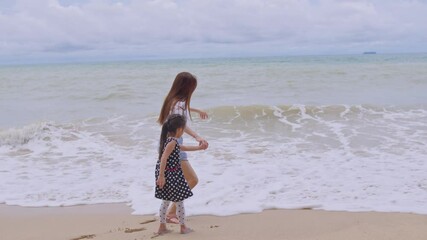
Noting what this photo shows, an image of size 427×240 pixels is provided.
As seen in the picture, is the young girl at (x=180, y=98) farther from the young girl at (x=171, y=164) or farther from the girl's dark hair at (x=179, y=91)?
the young girl at (x=171, y=164)

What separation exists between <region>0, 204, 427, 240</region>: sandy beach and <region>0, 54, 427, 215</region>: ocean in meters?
0.26

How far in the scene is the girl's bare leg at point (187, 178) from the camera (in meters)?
4.76

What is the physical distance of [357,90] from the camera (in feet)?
62.2

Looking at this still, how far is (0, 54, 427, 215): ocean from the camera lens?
5.98m

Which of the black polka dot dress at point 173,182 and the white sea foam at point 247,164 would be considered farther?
the white sea foam at point 247,164

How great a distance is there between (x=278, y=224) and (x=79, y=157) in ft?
16.1

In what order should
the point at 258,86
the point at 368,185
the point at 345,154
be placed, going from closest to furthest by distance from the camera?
1. the point at 368,185
2. the point at 345,154
3. the point at 258,86

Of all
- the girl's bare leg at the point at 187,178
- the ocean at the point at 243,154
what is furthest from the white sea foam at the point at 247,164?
the girl's bare leg at the point at 187,178

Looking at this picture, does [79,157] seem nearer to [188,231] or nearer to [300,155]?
[300,155]

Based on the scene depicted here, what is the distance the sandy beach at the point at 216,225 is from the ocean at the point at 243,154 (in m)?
0.26

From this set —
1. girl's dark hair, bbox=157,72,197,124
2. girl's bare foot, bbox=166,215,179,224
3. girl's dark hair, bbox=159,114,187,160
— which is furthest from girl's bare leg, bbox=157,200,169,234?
girl's dark hair, bbox=157,72,197,124

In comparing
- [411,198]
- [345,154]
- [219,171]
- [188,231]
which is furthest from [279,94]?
[188,231]

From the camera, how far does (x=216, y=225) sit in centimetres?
486

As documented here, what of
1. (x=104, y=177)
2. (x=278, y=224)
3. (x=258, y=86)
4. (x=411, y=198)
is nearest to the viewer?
(x=278, y=224)
